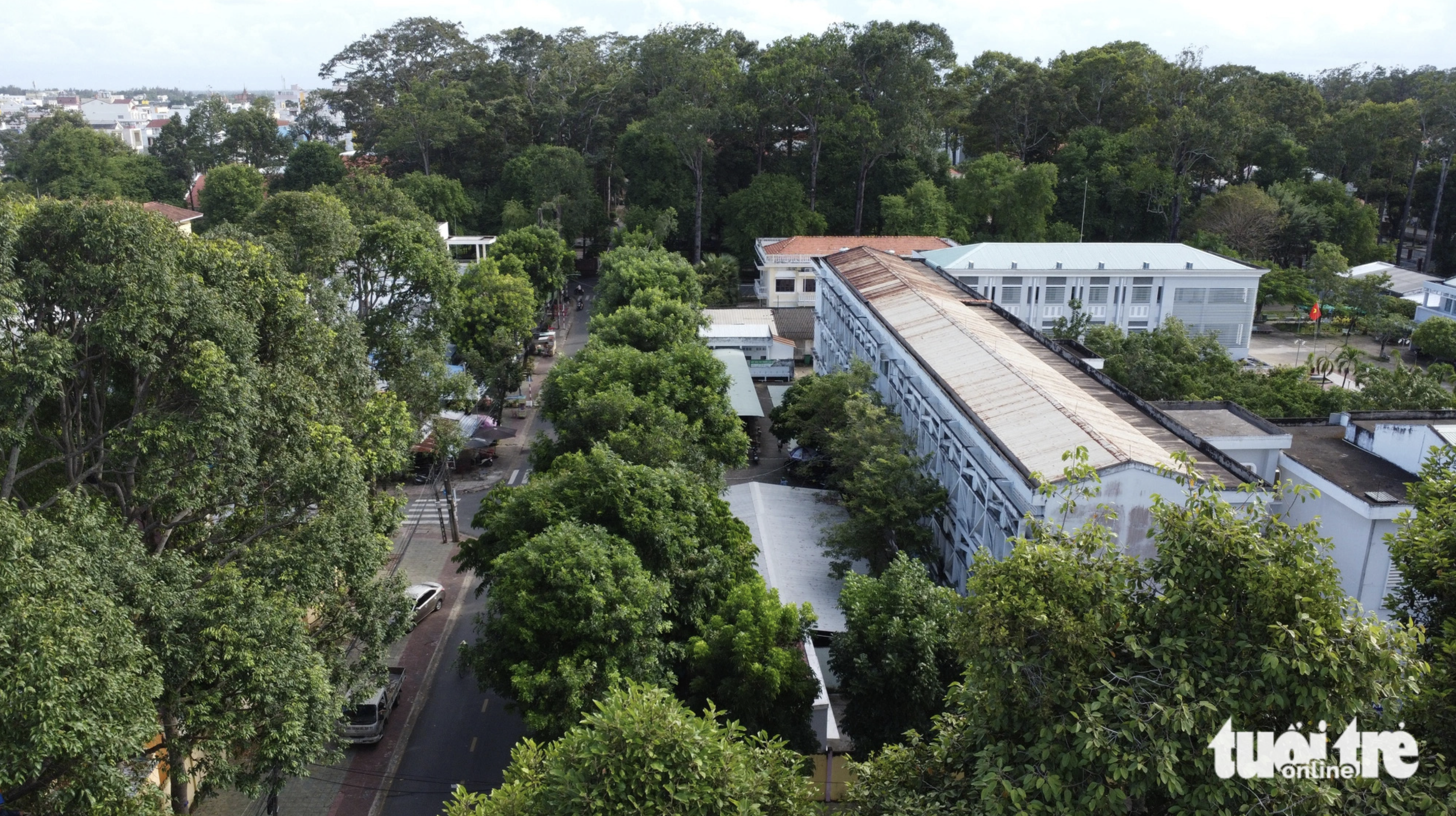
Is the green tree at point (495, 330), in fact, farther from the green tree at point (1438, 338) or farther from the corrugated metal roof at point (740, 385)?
the green tree at point (1438, 338)

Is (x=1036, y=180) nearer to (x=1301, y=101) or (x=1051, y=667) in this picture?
(x=1301, y=101)

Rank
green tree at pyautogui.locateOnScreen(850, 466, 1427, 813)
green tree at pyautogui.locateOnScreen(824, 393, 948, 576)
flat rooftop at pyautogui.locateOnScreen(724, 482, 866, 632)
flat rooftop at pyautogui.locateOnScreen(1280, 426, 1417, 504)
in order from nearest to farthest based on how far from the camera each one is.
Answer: green tree at pyautogui.locateOnScreen(850, 466, 1427, 813) < flat rooftop at pyautogui.locateOnScreen(1280, 426, 1417, 504) < flat rooftop at pyautogui.locateOnScreen(724, 482, 866, 632) < green tree at pyautogui.locateOnScreen(824, 393, 948, 576)

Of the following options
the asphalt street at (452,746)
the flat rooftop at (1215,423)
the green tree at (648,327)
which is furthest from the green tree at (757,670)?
the green tree at (648,327)

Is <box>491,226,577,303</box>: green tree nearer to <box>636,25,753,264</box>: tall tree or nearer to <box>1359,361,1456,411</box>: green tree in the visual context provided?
<box>636,25,753,264</box>: tall tree

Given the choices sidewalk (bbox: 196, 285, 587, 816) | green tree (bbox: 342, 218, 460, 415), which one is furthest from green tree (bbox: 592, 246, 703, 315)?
green tree (bbox: 342, 218, 460, 415)

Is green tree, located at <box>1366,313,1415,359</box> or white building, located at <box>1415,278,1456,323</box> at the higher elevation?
white building, located at <box>1415,278,1456,323</box>

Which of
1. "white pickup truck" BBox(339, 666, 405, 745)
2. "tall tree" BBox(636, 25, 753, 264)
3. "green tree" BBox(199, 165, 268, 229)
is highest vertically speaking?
"tall tree" BBox(636, 25, 753, 264)

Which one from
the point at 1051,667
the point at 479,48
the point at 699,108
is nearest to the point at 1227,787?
the point at 1051,667
